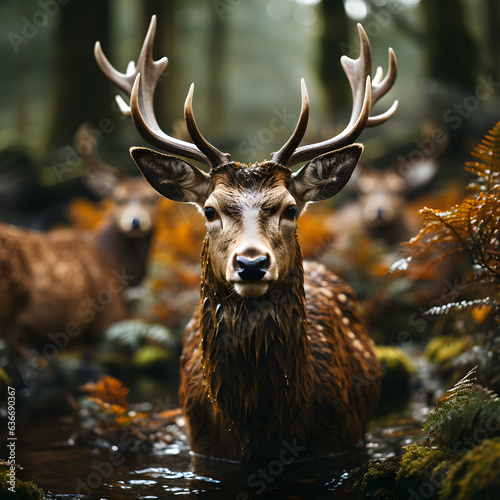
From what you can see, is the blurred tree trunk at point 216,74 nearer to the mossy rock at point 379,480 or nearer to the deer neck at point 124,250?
the deer neck at point 124,250

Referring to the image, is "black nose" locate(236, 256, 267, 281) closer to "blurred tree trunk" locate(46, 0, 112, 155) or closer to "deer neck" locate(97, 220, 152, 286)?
"deer neck" locate(97, 220, 152, 286)

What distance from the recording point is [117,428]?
19.3 feet

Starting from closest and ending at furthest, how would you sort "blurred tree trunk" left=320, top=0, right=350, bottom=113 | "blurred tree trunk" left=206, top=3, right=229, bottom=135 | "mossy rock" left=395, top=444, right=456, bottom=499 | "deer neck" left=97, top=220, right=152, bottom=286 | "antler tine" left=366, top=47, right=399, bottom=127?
"mossy rock" left=395, top=444, right=456, bottom=499
"antler tine" left=366, top=47, right=399, bottom=127
"deer neck" left=97, top=220, right=152, bottom=286
"blurred tree trunk" left=320, top=0, right=350, bottom=113
"blurred tree trunk" left=206, top=3, right=229, bottom=135

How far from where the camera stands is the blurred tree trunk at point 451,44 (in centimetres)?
1402

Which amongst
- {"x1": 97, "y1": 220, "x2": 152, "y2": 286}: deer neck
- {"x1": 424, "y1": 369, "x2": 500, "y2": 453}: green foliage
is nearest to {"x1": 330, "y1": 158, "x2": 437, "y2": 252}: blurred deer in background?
{"x1": 97, "y1": 220, "x2": 152, "y2": 286}: deer neck

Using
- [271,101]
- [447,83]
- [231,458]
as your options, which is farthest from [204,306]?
[271,101]

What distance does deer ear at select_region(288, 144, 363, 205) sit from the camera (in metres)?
4.63

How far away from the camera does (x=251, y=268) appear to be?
3.85 m

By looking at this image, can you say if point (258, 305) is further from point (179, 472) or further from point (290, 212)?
point (179, 472)

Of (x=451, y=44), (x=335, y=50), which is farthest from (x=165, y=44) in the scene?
(x=451, y=44)

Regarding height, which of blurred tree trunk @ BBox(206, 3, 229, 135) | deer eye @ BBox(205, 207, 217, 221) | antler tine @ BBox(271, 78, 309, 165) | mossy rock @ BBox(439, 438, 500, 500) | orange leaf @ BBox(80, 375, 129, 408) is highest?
blurred tree trunk @ BBox(206, 3, 229, 135)

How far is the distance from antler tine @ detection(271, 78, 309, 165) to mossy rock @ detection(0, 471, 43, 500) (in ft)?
9.48

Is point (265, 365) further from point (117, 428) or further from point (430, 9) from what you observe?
point (430, 9)

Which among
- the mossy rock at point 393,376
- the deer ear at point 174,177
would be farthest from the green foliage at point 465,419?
the mossy rock at point 393,376
